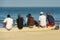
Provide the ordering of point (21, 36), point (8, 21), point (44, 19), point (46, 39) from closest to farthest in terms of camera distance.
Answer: point (46, 39), point (21, 36), point (8, 21), point (44, 19)

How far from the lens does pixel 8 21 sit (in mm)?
18750

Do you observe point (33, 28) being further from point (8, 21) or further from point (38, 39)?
point (38, 39)

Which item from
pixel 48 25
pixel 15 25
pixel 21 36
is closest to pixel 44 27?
pixel 48 25

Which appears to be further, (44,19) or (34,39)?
(44,19)

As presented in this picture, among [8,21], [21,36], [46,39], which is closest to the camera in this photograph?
[46,39]

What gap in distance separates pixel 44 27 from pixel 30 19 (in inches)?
41.2

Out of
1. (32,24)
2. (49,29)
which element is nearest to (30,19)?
(32,24)

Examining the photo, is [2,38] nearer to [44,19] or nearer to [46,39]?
[46,39]

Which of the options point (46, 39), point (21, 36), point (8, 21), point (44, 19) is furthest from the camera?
point (44, 19)

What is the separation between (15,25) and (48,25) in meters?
2.17

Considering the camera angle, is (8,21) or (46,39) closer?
(46,39)

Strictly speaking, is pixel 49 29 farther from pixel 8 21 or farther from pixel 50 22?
pixel 8 21

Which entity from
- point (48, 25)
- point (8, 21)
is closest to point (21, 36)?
point (8, 21)

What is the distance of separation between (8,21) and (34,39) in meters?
4.40
